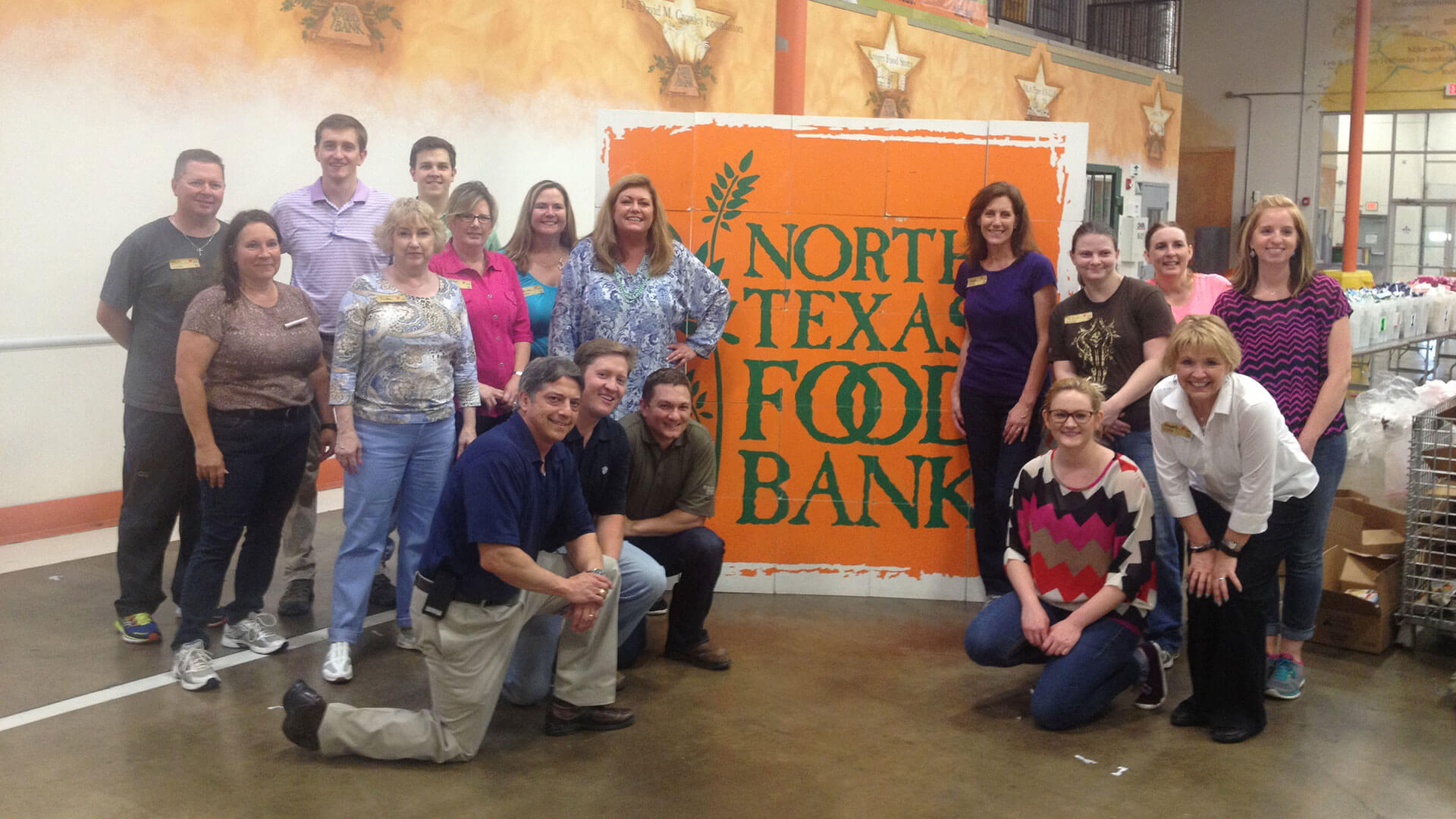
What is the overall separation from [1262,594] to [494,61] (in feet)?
17.0

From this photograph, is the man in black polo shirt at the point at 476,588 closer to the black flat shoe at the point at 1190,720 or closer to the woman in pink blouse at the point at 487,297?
the woman in pink blouse at the point at 487,297

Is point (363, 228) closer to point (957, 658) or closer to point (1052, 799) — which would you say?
point (957, 658)

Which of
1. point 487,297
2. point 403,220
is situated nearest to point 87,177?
point 487,297

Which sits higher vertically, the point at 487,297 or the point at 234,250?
the point at 234,250

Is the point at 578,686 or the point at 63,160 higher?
the point at 63,160

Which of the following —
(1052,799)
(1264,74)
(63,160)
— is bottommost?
(1052,799)

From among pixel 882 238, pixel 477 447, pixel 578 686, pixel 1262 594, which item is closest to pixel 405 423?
pixel 477 447

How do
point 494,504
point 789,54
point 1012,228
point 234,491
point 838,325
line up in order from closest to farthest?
1. point 494,504
2. point 234,491
3. point 1012,228
4. point 838,325
5. point 789,54

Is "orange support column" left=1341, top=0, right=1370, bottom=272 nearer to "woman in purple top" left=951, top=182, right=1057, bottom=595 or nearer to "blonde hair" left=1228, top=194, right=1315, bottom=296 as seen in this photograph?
"woman in purple top" left=951, top=182, right=1057, bottom=595

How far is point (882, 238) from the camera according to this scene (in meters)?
4.46

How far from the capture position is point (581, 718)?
3.19 m

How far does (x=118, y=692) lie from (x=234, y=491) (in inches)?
25.7

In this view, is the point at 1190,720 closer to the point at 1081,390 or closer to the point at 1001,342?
the point at 1081,390

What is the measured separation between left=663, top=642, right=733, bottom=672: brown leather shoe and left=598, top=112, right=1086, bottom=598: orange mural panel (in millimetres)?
881
